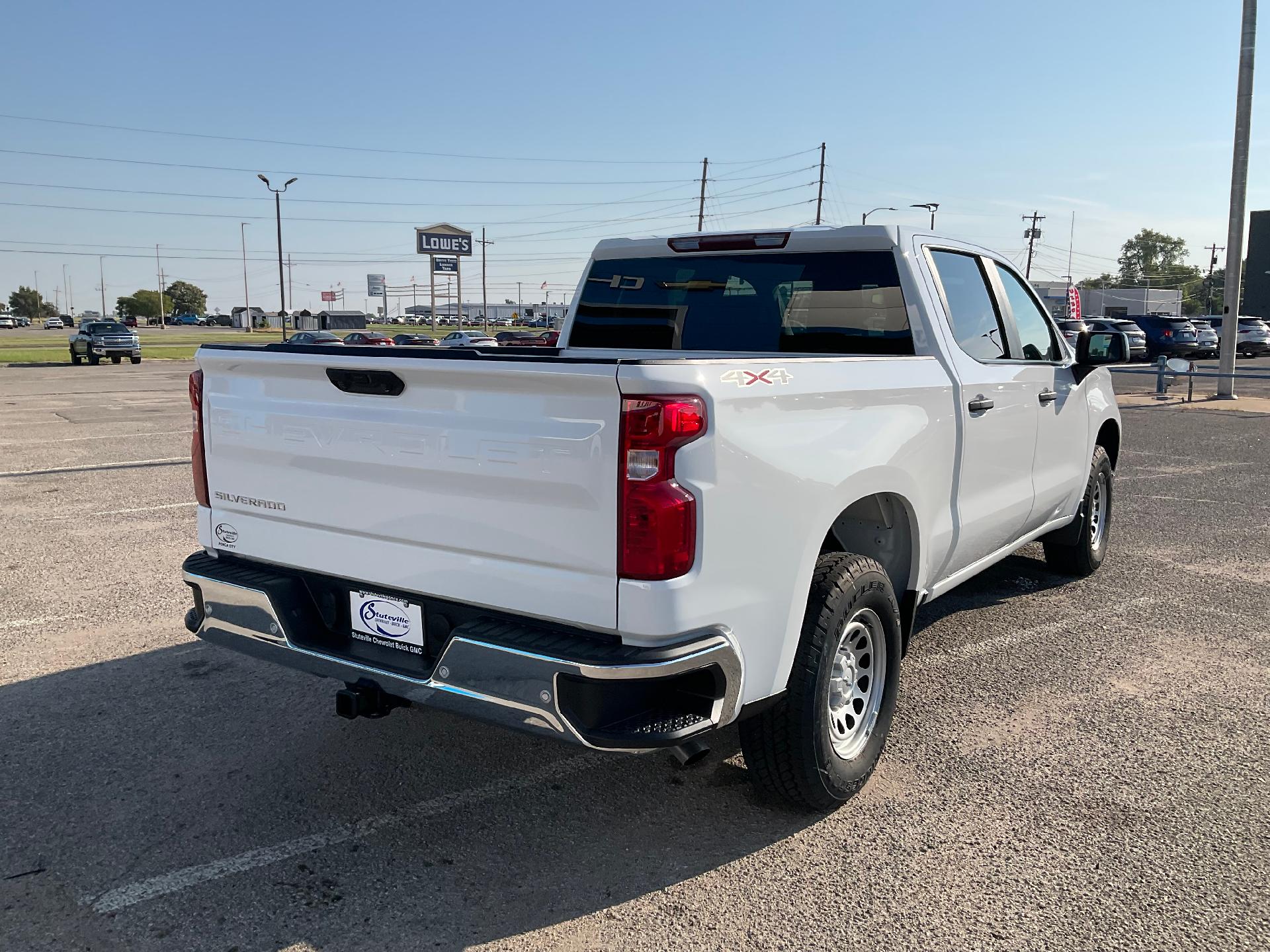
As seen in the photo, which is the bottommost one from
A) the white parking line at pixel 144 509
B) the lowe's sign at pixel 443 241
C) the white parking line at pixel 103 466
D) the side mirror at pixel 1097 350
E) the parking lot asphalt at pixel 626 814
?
the parking lot asphalt at pixel 626 814

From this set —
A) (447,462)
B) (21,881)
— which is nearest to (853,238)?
(447,462)

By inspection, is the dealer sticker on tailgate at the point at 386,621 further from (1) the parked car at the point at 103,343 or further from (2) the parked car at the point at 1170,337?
(2) the parked car at the point at 1170,337

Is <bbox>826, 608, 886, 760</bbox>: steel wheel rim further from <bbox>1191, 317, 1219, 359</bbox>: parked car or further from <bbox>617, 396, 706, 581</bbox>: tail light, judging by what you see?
<bbox>1191, 317, 1219, 359</bbox>: parked car

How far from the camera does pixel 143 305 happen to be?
149875mm

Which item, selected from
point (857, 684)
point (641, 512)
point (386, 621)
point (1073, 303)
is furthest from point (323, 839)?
point (1073, 303)

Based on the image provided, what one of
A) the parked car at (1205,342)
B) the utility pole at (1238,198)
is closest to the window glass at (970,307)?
the utility pole at (1238,198)

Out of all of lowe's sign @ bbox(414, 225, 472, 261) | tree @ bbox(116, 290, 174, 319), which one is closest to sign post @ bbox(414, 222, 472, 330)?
lowe's sign @ bbox(414, 225, 472, 261)

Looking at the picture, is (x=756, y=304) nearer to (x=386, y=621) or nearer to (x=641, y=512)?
(x=641, y=512)

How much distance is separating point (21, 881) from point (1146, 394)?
2509 cm

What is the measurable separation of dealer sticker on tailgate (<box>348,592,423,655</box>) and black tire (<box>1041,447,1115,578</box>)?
4595 millimetres

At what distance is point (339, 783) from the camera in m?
3.67

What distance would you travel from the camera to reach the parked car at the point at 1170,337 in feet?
Answer: 123

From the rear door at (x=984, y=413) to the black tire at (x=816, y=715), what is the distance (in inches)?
41.7

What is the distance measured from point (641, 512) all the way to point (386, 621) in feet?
3.35
